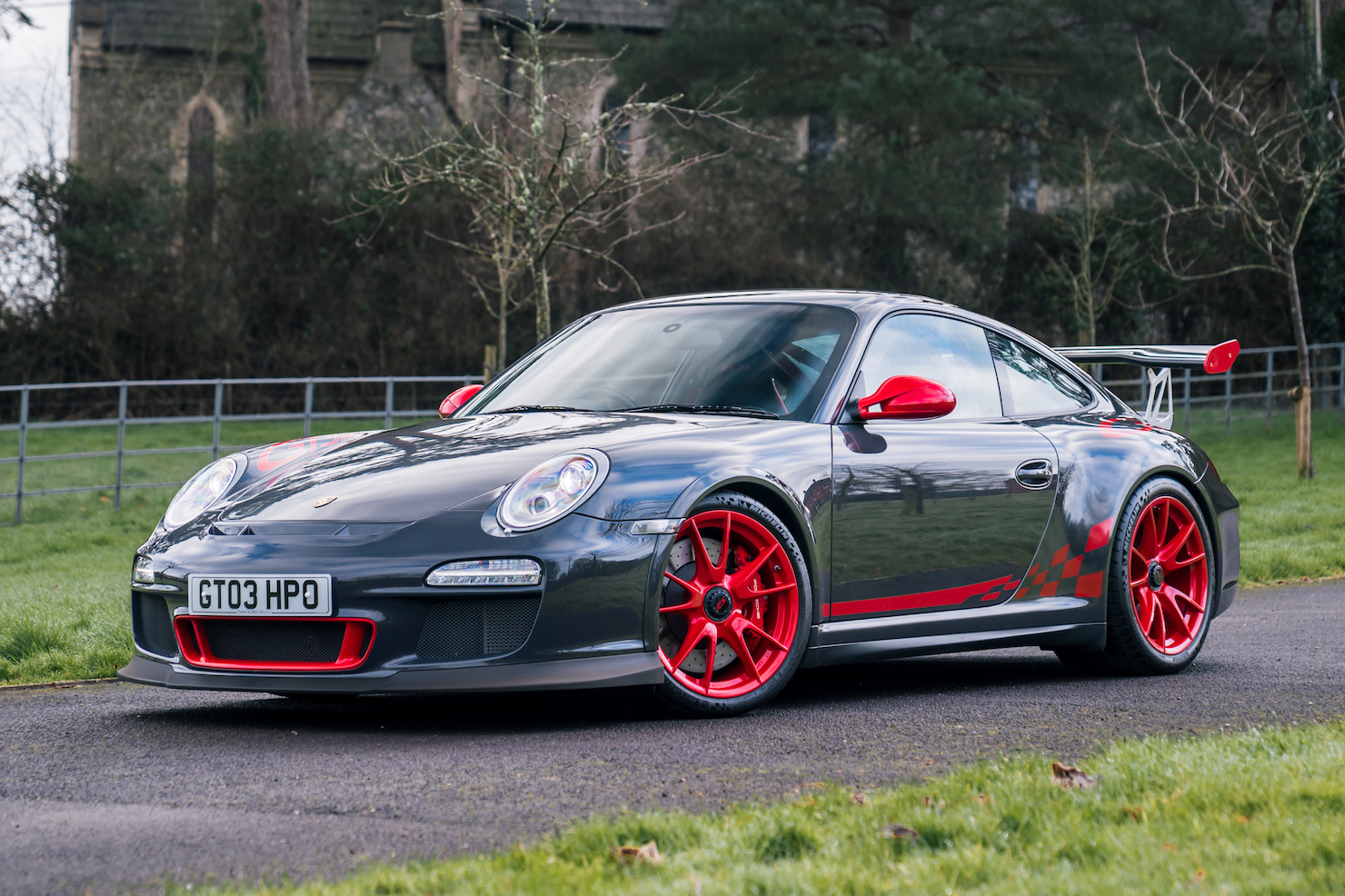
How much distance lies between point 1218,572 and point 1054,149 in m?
23.1

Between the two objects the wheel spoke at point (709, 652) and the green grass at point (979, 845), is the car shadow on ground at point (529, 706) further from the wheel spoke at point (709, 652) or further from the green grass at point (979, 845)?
the green grass at point (979, 845)

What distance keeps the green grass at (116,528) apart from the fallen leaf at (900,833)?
4305 mm

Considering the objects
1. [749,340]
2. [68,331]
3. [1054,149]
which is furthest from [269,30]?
[749,340]

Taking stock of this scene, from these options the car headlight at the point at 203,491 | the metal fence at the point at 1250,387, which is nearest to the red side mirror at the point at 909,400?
the car headlight at the point at 203,491

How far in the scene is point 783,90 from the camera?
94.2ft

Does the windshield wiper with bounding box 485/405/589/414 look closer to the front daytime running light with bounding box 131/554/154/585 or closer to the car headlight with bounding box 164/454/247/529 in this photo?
the car headlight with bounding box 164/454/247/529

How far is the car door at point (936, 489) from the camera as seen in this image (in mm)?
5664

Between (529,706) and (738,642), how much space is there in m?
0.88

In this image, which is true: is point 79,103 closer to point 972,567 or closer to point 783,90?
Result: point 783,90

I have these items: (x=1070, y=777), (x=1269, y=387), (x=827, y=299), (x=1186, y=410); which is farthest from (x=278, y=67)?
(x=1070, y=777)

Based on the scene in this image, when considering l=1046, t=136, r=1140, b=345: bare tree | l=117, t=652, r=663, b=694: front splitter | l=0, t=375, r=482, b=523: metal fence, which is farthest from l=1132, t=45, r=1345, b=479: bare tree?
l=117, t=652, r=663, b=694: front splitter

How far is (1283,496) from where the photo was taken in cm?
1591

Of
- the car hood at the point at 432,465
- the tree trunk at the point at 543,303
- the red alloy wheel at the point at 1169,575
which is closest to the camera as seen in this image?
the car hood at the point at 432,465

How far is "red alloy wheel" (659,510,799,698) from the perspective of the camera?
515cm
